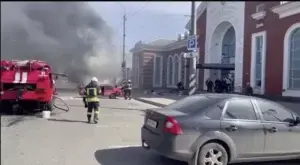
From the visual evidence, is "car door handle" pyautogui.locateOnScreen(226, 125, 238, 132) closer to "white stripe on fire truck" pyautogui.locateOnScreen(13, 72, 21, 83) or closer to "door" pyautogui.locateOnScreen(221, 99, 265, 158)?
"door" pyautogui.locateOnScreen(221, 99, 265, 158)

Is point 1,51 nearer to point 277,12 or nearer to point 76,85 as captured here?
point 76,85

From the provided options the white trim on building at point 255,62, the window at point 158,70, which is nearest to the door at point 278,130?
the white trim on building at point 255,62

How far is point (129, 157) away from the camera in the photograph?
742cm

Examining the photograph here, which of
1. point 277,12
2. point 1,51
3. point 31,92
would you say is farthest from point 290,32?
point 1,51

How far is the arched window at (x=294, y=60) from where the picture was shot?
2238 centimetres

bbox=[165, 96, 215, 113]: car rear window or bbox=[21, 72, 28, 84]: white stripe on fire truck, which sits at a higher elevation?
bbox=[21, 72, 28, 84]: white stripe on fire truck

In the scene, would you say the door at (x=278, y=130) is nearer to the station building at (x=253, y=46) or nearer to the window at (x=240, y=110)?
the window at (x=240, y=110)

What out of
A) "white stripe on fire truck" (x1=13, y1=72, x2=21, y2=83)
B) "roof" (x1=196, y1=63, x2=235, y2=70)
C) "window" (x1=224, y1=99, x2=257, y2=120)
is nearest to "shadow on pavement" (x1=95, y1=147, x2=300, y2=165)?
"window" (x1=224, y1=99, x2=257, y2=120)

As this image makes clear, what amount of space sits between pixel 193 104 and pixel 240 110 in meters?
0.82

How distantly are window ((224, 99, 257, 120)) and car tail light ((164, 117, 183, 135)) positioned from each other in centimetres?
92

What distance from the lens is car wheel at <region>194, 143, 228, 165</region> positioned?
246 inches

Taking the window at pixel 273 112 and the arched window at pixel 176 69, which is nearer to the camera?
the window at pixel 273 112

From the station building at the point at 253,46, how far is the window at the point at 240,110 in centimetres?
708

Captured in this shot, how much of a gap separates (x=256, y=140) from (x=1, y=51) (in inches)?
179
